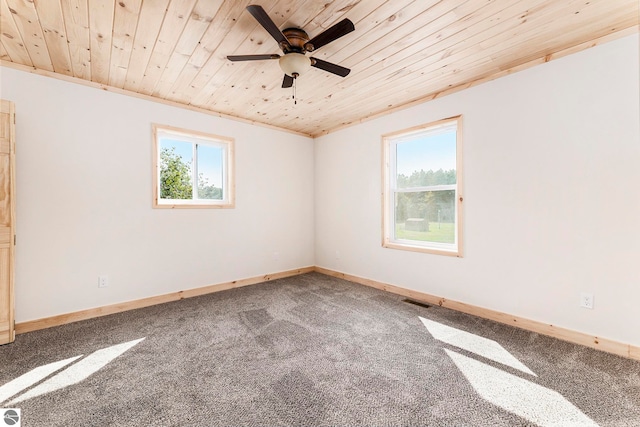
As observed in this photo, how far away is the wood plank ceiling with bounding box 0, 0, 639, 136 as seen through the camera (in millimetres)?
1884

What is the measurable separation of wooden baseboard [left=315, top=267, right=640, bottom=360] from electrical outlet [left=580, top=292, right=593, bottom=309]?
0.24 metres

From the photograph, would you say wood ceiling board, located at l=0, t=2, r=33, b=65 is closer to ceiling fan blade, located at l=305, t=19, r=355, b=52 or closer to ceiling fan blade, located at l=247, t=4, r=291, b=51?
ceiling fan blade, located at l=247, t=4, r=291, b=51

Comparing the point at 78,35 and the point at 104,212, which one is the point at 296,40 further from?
the point at 104,212

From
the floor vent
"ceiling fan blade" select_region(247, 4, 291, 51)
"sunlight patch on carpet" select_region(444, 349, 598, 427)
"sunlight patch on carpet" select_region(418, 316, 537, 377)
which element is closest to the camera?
"sunlight patch on carpet" select_region(444, 349, 598, 427)

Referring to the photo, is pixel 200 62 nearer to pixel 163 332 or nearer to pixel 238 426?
pixel 163 332

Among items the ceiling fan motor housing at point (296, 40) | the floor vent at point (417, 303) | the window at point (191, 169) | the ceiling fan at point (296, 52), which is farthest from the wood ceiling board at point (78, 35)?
the floor vent at point (417, 303)

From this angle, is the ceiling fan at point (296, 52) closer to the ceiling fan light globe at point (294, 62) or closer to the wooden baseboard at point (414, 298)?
the ceiling fan light globe at point (294, 62)

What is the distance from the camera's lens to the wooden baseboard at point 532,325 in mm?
2150

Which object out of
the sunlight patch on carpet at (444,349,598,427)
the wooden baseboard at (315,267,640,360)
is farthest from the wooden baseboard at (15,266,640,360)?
the sunlight patch on carpet at (444,349,598,427)

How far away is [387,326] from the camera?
2.70m

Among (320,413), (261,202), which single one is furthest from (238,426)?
(261,202)

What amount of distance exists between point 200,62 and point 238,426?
113 inches

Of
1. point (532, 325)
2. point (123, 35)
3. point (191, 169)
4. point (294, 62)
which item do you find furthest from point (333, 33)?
point (532, 325)

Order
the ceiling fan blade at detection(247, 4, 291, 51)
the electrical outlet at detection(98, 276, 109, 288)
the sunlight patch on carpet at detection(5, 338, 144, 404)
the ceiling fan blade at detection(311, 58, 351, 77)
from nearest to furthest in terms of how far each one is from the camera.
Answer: the ceiling fan blade at detection(247, 4, 291, 51), the sunlight patch on carpet at detection(5, 338, 144, 404), the ceiling fan blade at detection(311, 58, 351, 77), the electrical outlet at detection(98, 276, 109, 288)
